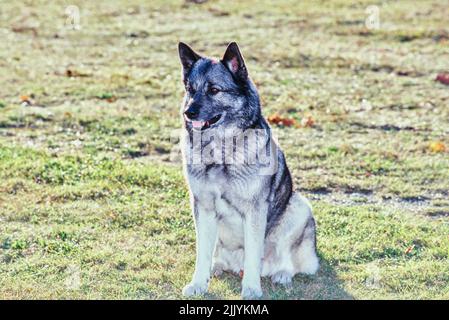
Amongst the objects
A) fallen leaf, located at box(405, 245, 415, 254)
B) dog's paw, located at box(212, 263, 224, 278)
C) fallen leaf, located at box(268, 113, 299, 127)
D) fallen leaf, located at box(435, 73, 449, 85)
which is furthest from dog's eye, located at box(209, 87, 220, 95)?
fallen leaf, located at box(435, 73, 449, 85)

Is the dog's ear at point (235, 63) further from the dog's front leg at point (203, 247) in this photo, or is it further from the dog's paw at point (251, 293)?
the dog's paw at point (251, 293)

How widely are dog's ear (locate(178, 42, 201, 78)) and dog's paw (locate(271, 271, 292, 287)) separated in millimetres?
1947

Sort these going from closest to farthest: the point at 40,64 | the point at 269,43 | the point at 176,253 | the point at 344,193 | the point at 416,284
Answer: the point at 416,284, the point at 176,253, the point at 344,193, the point at 40,64, the point at 269,43

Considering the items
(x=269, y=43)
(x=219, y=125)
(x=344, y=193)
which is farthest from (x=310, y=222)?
(x=269, y=43)

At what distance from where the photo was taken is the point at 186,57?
695 centimetres

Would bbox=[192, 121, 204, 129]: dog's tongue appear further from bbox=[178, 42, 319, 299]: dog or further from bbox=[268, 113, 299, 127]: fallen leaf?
bbox=[268, 113, 299, 127]: fallen leaf

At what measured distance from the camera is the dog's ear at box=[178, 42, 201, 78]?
6.92 metres

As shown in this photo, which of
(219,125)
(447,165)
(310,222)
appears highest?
(219,125)

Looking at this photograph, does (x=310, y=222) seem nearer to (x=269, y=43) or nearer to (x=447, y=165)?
(x=447, y=165)

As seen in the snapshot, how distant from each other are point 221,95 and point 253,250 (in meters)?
1.32

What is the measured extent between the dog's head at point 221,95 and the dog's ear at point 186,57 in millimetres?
85

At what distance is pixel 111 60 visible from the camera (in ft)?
61.9

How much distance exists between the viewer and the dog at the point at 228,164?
671cm
